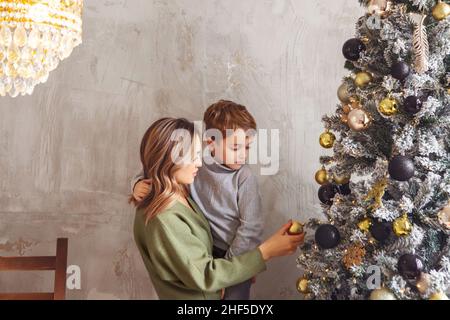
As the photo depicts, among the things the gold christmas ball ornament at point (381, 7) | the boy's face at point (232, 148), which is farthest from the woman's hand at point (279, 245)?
the gold christmas ball ornament at point (381, 7)

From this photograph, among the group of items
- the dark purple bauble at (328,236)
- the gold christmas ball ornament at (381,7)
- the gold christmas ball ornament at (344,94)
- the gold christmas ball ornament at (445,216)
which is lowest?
the dark purple bauble at (328,236)

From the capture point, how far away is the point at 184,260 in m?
1.90

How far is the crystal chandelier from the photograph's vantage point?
160 centimetres

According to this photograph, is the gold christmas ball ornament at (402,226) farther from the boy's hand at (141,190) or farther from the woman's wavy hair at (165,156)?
the boy's hand at (141,190)

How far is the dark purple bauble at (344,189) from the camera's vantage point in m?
1.86

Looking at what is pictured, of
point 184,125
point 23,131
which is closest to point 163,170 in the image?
point 184,125

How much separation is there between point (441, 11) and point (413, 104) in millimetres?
261

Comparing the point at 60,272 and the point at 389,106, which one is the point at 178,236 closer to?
the point at 60,272

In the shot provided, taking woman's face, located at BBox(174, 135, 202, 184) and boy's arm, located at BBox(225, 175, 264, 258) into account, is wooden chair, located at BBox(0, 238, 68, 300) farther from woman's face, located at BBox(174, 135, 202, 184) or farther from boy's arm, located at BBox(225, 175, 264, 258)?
boy's arm, located at BBox(225, 175, 264, 258)

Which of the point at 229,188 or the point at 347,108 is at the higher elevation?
the point at 347,108

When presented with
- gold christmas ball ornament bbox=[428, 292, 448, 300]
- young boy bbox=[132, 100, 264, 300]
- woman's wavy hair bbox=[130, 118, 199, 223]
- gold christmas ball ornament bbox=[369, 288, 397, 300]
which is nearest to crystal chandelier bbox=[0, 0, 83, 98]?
woman's wavy hair bbox=[130, 118, 199, 223]

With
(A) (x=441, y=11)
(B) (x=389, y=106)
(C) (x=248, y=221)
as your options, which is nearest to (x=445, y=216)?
(B) (x=389, y=106)

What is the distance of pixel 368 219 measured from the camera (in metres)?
1.70

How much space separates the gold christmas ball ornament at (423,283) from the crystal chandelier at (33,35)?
1159mm
